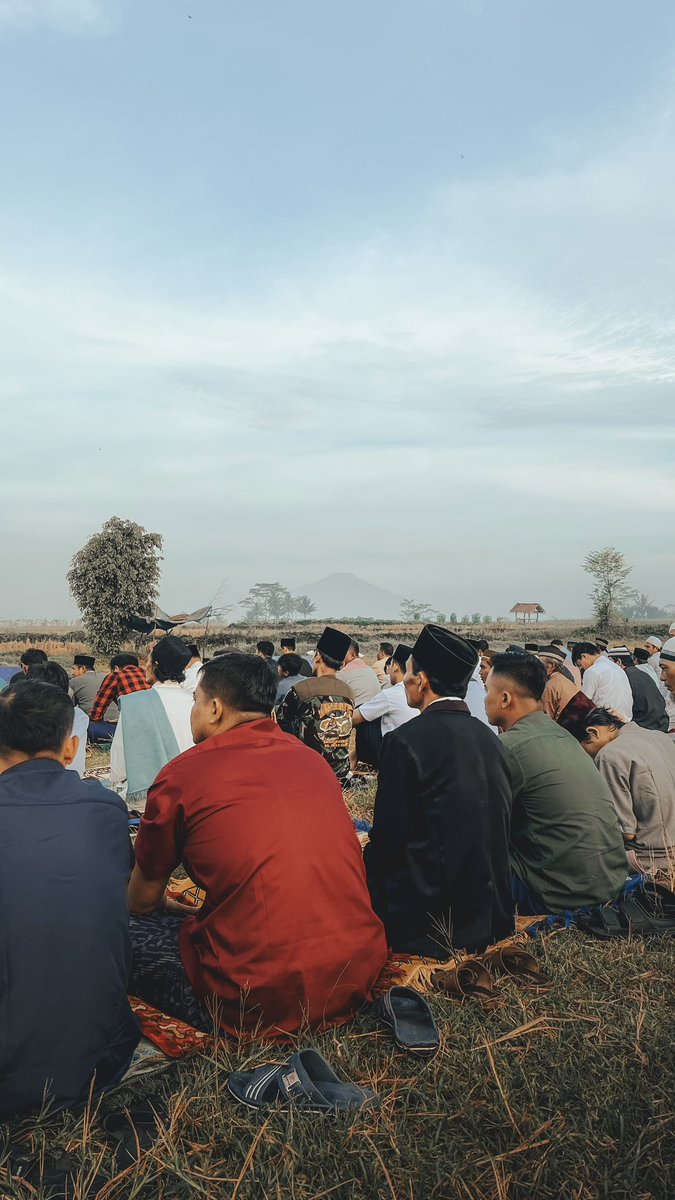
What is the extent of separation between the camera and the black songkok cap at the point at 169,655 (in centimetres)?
586

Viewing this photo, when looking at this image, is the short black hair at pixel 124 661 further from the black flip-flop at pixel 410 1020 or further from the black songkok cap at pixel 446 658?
the black flip-flop at pixel 410 1020

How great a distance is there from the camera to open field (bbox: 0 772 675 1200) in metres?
2.00

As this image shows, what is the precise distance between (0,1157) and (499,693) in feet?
9.05

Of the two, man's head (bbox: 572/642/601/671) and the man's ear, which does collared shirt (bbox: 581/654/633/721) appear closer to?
man's head (bbox: 572/642/601/671)

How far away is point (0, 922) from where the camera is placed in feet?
7.19

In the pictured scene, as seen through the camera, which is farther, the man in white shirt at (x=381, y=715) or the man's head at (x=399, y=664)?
the man's head at (x=399, y=664)

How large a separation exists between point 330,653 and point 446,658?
4246 mm

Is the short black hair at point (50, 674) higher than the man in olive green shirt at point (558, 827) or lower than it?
higher

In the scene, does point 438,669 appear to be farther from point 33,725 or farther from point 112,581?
point 112,581

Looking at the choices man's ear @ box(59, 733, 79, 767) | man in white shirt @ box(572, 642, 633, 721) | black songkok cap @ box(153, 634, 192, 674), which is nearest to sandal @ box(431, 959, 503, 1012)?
man's ear @ box(59, 733, 79, 767)

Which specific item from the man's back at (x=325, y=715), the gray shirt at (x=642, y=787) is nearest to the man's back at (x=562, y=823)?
the gray shirt at (x=642, y=787)

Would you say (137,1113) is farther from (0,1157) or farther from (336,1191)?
(336,1191)

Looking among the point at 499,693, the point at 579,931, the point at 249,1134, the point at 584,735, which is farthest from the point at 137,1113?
the point at 584,735

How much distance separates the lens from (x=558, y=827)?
3.76 meters
